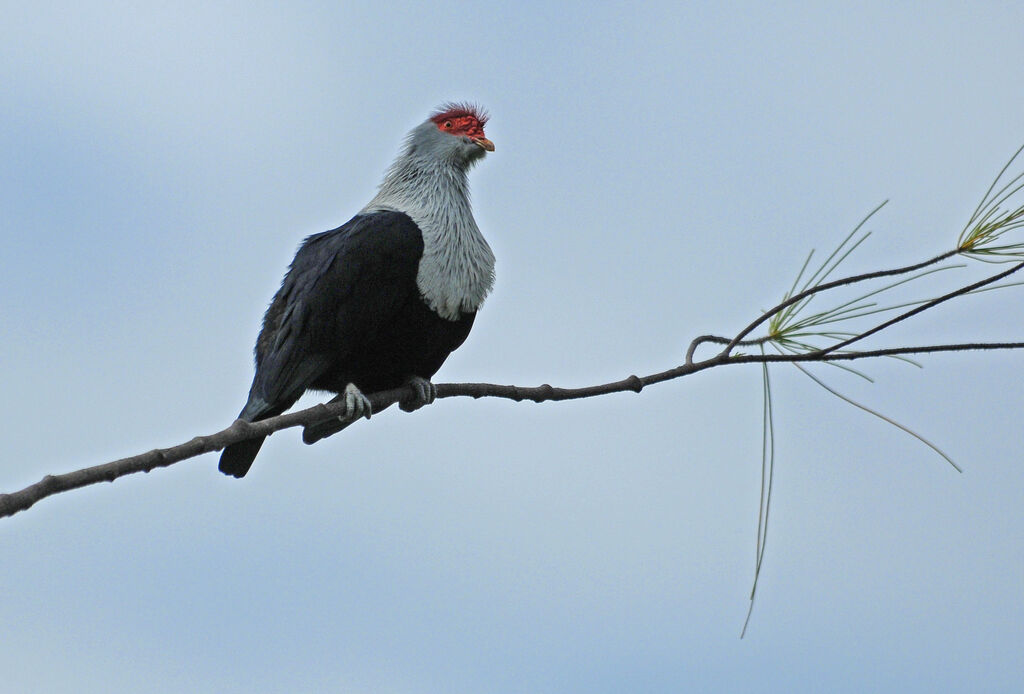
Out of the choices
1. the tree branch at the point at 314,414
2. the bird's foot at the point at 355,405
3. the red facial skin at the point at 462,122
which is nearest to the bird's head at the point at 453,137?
the red facial skin at the point at 462,122

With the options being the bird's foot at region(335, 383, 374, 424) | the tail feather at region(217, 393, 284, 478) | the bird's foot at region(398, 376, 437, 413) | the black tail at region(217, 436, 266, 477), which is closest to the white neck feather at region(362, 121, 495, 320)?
the bird's foot at region(398, 376, 437, 413)

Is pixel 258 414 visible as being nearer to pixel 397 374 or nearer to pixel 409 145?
pixel 397 374

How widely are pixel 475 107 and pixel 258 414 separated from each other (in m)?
1.51

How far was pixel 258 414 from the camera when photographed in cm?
341

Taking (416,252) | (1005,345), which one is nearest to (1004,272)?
(1005,345)

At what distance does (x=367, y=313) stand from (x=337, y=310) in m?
0.09

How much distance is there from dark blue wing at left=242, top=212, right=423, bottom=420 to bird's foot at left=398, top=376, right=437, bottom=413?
21cm

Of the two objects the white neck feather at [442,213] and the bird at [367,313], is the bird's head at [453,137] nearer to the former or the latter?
the white neck feather at [442,213]

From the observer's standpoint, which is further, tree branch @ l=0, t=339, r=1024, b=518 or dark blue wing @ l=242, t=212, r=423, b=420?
dark blue wing @ l=242, t=212, r=423, b=420

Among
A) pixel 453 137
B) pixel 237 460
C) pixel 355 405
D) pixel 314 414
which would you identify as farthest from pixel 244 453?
pixel 453 137

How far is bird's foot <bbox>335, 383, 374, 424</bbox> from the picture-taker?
10.6ft

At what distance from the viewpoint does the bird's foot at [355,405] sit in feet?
10.6

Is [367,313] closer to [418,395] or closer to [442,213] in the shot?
[418,395]

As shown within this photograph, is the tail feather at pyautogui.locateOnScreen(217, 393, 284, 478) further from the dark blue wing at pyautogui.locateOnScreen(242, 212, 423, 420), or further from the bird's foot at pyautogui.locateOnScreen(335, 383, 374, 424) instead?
the bird's foot at pyautogui.locateOnScreen(335, 383, 374, 424)
